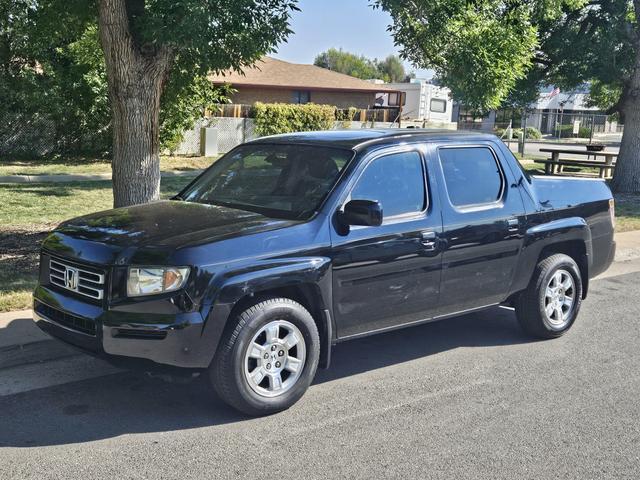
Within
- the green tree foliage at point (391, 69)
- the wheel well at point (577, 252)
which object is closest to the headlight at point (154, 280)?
the wheel well at point (577, 252)

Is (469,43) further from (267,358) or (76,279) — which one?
(76,279)

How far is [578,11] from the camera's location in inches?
709

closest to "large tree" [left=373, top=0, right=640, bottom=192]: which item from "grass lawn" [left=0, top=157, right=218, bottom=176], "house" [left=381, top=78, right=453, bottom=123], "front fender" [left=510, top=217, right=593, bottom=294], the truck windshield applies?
"front fender" [left=510, top=217, right=593, bottom=294]

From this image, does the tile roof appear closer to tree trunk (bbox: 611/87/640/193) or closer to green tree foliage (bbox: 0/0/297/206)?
tree trunk (bbox: 611/87/640/193)

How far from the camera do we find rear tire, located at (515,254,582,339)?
255 inches

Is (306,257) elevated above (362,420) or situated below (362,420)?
above

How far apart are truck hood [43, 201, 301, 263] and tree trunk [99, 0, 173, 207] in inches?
119

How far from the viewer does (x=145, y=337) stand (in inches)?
172

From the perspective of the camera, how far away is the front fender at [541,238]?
6281 mm

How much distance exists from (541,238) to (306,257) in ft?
8.32

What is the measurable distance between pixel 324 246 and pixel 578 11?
15536 mm

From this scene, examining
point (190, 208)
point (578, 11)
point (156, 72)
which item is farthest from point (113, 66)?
point (578, 11)

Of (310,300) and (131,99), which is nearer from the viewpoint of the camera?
(310,300)

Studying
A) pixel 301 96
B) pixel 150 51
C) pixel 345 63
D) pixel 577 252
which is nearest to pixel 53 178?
pixel 150 51
